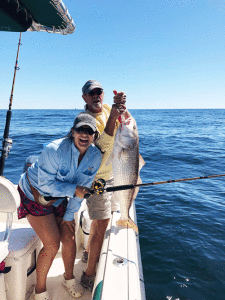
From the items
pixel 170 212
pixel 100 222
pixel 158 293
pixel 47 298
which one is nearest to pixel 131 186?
pixel 100 222

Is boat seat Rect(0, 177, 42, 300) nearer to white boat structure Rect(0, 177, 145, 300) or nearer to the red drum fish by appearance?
white boat structure Rect(0, 177, 145, 300)

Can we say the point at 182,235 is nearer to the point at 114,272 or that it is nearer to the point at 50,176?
the point at 114,272

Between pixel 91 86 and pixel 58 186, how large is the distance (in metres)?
1.37

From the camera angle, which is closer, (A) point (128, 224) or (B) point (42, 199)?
(B) point (42, 199)

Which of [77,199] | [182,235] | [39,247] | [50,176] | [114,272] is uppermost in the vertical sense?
[50,176]

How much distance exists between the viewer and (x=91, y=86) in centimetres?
278

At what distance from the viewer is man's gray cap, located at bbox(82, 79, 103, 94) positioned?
109 inches

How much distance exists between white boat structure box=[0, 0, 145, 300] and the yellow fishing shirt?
0.84 meters

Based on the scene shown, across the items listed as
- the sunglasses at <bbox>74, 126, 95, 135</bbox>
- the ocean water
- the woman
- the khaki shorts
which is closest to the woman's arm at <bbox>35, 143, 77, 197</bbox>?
the woman

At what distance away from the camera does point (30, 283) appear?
296 cm

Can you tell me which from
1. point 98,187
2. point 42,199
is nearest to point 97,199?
point 98,187

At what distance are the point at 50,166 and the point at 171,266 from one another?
13.1 ft

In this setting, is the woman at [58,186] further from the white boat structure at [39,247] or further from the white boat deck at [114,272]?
the white boat deck at [114,272]

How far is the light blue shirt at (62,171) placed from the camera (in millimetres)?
2410
